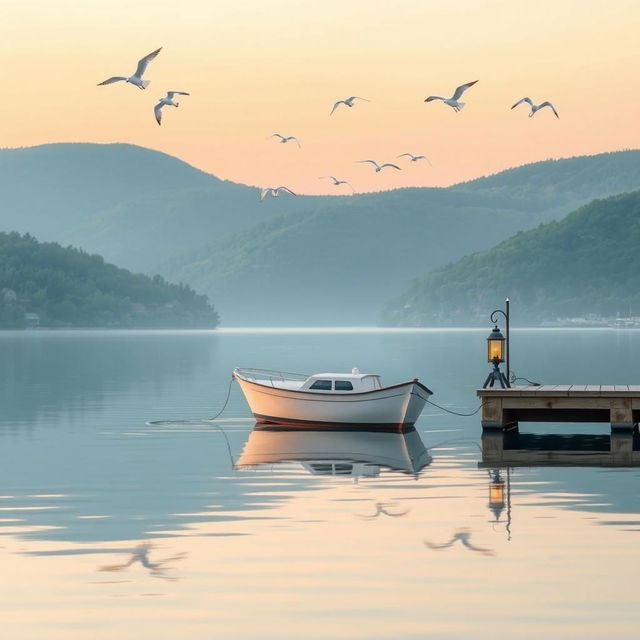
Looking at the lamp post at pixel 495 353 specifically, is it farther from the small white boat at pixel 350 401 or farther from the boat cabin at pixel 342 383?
the boat cabin at pixel 342 383

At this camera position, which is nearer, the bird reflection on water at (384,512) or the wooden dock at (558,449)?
the bird reflection on water at (384,512)

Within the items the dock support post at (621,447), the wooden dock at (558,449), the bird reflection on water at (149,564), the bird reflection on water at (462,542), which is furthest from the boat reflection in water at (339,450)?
the bird reflection on water at (149,564)

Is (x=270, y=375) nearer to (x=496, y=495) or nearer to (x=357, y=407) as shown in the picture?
(x=357, y=407)

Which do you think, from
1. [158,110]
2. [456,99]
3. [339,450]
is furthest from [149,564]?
[456,99]

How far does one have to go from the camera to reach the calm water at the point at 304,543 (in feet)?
65.1

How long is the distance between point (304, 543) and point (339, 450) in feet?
63.0

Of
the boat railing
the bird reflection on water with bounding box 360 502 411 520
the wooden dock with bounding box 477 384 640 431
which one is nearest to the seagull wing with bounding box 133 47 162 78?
the boat railing

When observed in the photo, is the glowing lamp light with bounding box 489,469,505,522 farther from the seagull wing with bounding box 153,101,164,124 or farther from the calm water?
the seagull wing with bounding box 153,101,164,124

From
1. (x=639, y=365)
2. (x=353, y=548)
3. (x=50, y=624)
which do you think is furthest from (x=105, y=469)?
(x=639, y=365)

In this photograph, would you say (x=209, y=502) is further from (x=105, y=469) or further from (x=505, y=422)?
(x=505, y=422)

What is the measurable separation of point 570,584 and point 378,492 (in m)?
11.9

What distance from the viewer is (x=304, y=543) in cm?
2564

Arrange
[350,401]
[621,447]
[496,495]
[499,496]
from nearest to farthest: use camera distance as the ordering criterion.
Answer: [499,496] < [496,495] < [621,447] < [350,401]

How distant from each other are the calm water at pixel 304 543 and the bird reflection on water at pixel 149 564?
5cm
